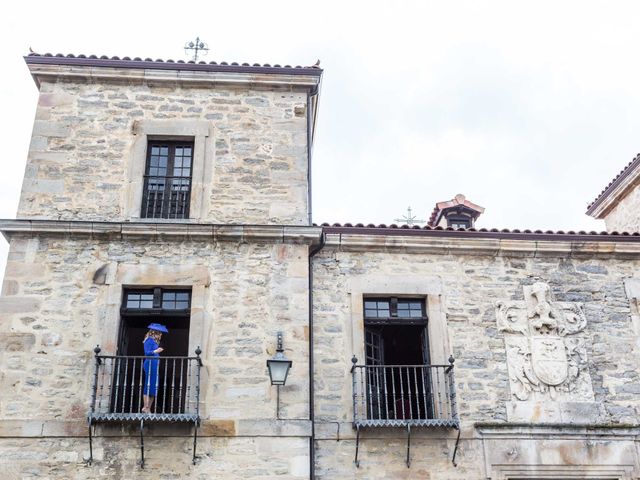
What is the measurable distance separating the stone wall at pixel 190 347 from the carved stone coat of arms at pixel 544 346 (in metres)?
3.06

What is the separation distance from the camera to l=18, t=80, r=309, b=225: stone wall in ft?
36.1

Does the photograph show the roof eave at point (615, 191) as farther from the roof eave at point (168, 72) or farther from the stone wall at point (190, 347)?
the stone wall at point (190, 347)

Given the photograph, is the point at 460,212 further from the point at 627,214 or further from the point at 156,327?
the point at 156,327

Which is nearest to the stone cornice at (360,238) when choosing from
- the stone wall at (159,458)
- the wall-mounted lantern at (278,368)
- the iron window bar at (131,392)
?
the iron window bar at (131,392)

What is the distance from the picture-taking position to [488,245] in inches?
448

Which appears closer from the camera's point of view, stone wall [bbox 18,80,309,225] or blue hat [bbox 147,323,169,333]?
blue hat [bbox 147,323,169,333]

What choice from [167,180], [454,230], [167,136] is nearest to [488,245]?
[454,230]

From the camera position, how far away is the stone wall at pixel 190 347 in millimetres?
9328

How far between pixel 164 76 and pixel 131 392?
512cm

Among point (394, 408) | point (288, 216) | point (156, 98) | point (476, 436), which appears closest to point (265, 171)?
point (288, 216)

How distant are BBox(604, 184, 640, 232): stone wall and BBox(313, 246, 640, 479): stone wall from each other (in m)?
3.51

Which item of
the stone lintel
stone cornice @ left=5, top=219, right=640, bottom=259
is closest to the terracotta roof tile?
stone cornice @ left=5, top=219, right=640, bottom=259

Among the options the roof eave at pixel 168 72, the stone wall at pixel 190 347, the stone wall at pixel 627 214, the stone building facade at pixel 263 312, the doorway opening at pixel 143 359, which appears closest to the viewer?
the stone wall at pixel 190 347

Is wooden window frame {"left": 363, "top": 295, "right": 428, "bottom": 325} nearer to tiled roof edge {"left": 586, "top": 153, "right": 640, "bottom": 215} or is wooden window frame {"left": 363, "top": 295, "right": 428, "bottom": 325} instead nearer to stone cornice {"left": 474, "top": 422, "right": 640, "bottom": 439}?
stone cornice {"left": 474, "top": 422, "right": 640, "bottom": 439}
